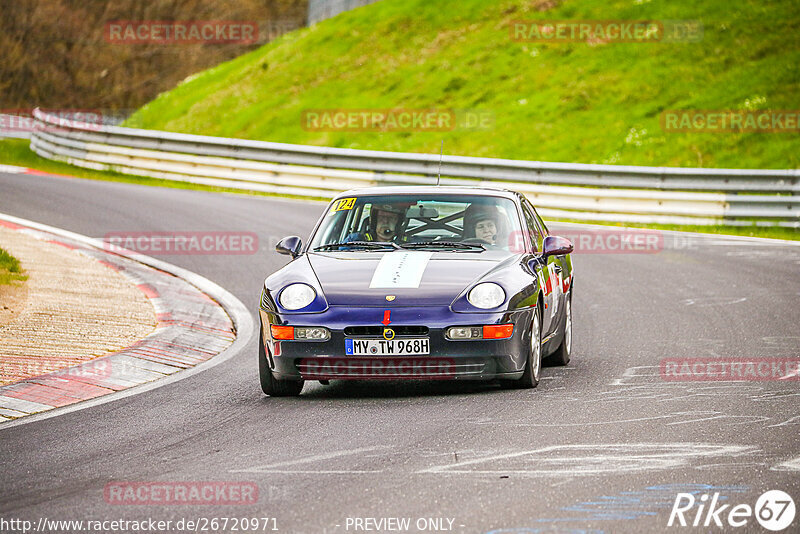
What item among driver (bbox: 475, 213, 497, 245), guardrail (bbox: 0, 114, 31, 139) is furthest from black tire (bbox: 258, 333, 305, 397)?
guardrail (bbox: 0, 114, 31, 139)

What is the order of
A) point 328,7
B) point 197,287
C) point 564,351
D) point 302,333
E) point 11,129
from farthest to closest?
1. point 328,7
2. point 11,129
3. point 197,287
4. point 564,351
5. point 302,333

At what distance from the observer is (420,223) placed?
29.5 feet

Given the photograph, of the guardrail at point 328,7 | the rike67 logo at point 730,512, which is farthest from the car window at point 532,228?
the guardrail at point 328,7

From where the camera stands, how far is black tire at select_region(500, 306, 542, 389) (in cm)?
801

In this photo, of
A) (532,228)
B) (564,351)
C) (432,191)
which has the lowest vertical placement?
(564,351)

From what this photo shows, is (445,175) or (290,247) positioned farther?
(445,175)

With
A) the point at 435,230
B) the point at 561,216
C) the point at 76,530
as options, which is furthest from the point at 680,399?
the point at 561,216

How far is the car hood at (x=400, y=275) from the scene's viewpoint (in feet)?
25.5

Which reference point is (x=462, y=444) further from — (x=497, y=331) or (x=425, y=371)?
(x=497, y=331)

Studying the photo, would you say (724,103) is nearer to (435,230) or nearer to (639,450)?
(435,230)

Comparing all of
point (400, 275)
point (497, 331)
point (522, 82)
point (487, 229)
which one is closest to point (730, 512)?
point (497, 331)

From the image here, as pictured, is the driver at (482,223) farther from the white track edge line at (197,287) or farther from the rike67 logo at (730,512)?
the rike67 logo at (730,512)

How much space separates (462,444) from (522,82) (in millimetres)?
25191

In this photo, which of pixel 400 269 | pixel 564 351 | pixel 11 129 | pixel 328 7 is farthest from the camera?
pixel 328 7
